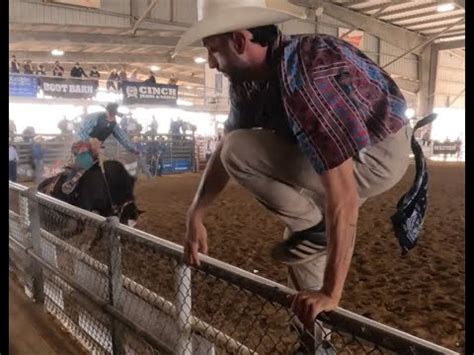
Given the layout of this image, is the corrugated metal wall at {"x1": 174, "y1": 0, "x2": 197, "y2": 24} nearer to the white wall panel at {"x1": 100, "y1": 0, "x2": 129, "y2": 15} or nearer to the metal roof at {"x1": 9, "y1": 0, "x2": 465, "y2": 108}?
the metal roof at {"x1": 9, "y1": 0, "x2": 465, "y2": 108}

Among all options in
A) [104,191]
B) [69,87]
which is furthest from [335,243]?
[69,87]

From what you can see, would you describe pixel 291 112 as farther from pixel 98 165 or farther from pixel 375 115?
pixel 98 165

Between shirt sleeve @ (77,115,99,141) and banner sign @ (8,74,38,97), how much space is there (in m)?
9.90

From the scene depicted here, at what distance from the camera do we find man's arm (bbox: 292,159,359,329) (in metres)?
1.36

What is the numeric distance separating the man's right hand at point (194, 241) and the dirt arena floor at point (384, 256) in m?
1.90

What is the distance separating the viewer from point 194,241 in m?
2.04

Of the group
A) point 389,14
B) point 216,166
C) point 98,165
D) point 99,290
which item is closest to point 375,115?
point 216,166

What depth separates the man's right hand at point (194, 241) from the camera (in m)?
1.92

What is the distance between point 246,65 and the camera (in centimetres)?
169

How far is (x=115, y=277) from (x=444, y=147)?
25.5 metres

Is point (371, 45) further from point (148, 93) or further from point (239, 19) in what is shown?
point (239, 19)

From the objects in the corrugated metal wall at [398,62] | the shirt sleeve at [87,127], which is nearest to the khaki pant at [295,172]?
the shirt sleeve at [87,127]

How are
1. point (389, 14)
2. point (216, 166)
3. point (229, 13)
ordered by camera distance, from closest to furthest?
point (229, 13)
point (216, 166)
point (389, 14)

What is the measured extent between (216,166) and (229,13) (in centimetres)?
72
